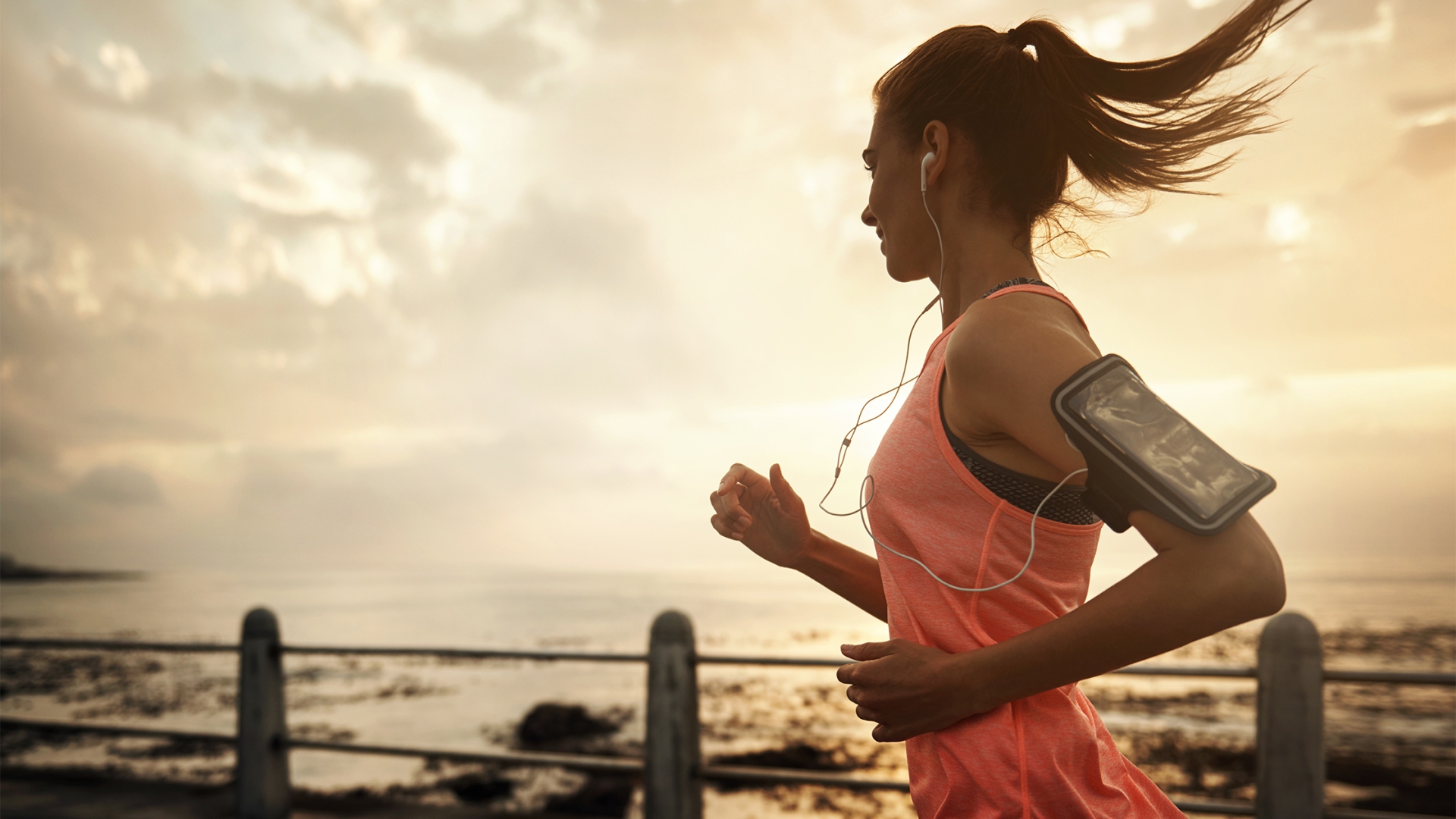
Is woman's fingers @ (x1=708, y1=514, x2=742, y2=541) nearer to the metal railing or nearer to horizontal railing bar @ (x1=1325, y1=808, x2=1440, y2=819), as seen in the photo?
A: the metal railing

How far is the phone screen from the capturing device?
82 centimetres

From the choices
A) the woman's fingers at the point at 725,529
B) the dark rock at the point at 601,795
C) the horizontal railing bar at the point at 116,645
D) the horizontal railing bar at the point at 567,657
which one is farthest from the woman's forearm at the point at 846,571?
the dark rock at the point at 601,795

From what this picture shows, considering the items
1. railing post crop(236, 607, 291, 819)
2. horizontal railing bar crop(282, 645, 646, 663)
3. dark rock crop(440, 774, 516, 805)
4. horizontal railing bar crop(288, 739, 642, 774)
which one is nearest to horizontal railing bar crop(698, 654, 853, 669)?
horizontal railing bar crop(282, 645, 646, 663)

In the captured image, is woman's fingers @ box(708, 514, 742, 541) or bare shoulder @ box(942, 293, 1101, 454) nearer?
bare shoulder @ box(942, 293, 1101, 454)

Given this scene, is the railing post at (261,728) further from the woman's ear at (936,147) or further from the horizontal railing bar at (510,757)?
the woman's ear at (936,147)

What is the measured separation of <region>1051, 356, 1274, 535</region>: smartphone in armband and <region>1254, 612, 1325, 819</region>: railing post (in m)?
3.14

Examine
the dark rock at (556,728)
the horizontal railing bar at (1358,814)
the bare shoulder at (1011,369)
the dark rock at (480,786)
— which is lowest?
the dark rock at (480,786)

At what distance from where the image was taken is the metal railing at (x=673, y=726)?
3.31m

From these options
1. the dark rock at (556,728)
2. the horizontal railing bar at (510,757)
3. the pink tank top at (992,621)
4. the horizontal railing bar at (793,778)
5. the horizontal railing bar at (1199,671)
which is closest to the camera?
the pink tank top at (992,621)

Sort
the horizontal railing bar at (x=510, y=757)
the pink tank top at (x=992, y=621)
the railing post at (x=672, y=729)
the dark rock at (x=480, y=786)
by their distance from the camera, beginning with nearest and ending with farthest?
the pink tank top at (x=992, y=621) < the railing post at (x=672, y=729) < the horizontal railing bar at (x=510, y=757) < the dark rock at (x=480, y=786)

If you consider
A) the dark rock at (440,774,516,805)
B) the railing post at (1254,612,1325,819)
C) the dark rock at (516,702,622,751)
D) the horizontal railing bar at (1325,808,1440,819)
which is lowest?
the dark rock at (440,774,516,805)

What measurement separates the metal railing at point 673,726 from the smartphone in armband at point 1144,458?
1.47 meters

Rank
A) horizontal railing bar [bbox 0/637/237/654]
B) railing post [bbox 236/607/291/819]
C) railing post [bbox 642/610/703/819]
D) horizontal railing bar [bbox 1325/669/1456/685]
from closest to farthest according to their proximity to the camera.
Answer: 1. horizontal railing bar [bbox 1325/669/1456/685]
2. railing post [bbox 642/610/703/819]
3. railing post [bbox 236/607/291/819]
4. horizontal railing bar [bbox 0/637/237/654]

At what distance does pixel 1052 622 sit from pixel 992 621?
4.2 inches
